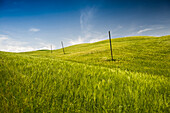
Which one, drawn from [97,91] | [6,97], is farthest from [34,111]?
[97,91]

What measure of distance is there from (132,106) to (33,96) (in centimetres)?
205

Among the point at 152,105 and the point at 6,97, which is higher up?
the point at 6,97

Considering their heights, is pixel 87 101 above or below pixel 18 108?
below

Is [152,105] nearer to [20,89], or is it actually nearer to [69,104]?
[69,104]

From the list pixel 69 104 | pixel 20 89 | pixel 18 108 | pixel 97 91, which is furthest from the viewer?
pixel 97 91

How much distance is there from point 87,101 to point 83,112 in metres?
0.25

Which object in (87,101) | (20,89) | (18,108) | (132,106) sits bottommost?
(132,106)

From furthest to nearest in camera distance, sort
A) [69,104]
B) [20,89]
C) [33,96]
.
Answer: [20,89]
[33,96]
[69,104]

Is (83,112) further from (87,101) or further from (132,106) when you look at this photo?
(132,106)

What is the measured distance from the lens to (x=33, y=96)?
1682 mm

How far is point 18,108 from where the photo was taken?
1.40m

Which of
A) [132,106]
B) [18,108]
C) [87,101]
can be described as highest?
[18,108]

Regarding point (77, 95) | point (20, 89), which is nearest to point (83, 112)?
point (77, 95)

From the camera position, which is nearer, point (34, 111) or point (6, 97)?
point (34, 111)
